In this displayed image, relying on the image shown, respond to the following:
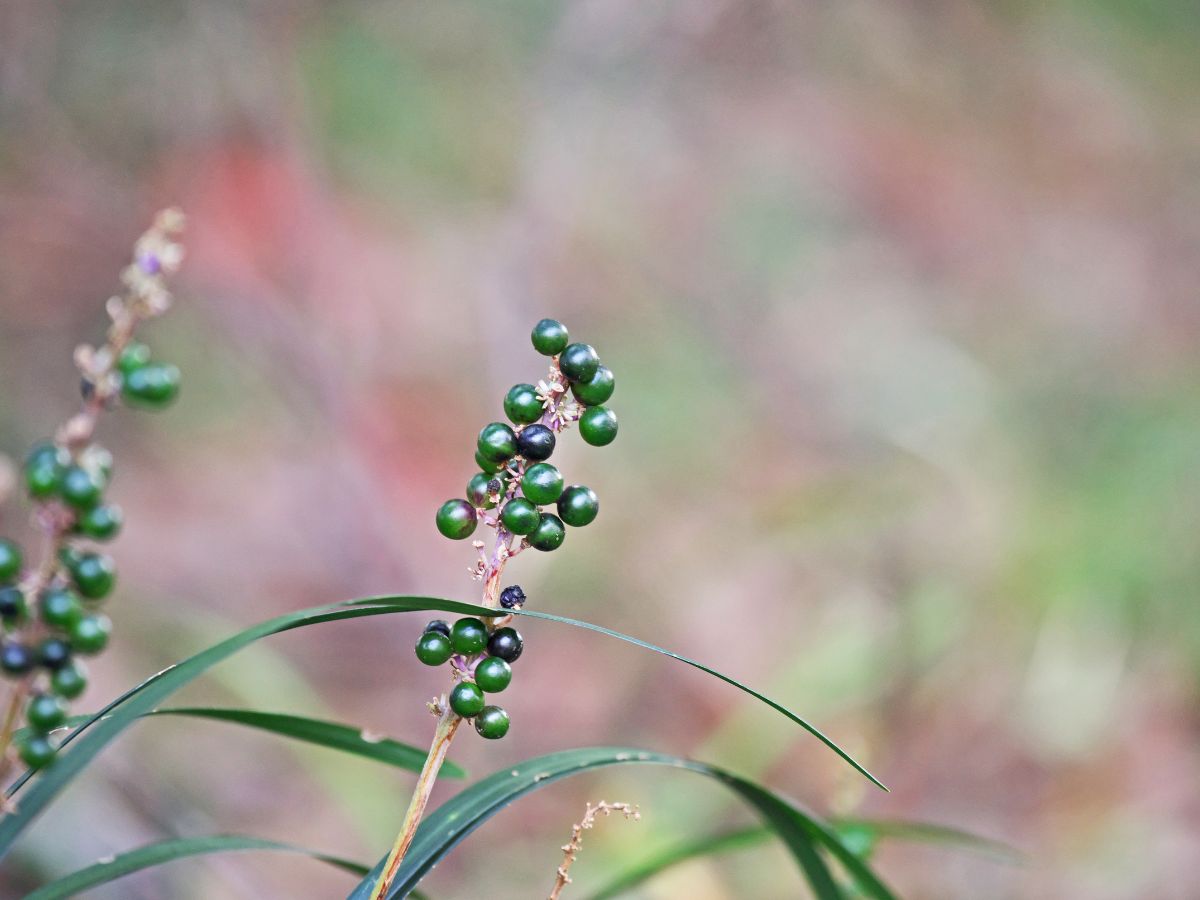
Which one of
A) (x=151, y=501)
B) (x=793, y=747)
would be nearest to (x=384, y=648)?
(x=151, y=501)

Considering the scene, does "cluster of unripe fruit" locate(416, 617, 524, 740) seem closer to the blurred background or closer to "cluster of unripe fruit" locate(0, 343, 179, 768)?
"cluster of unripe fruit" locate(0, 343, 179, 768)

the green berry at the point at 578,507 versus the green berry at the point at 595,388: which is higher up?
the green berry at the point at 595,388

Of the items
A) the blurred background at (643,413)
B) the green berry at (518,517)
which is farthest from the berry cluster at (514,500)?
the blurred background at (643,413)

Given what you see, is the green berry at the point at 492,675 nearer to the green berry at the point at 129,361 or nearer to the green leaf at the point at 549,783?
the green leaf at the point at 549,783

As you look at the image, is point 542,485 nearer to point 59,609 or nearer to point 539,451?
point 539,451

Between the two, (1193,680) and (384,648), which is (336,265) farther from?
Answer: (1193,680)

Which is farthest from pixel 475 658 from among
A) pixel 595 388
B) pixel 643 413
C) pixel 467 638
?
pixel 643 413
